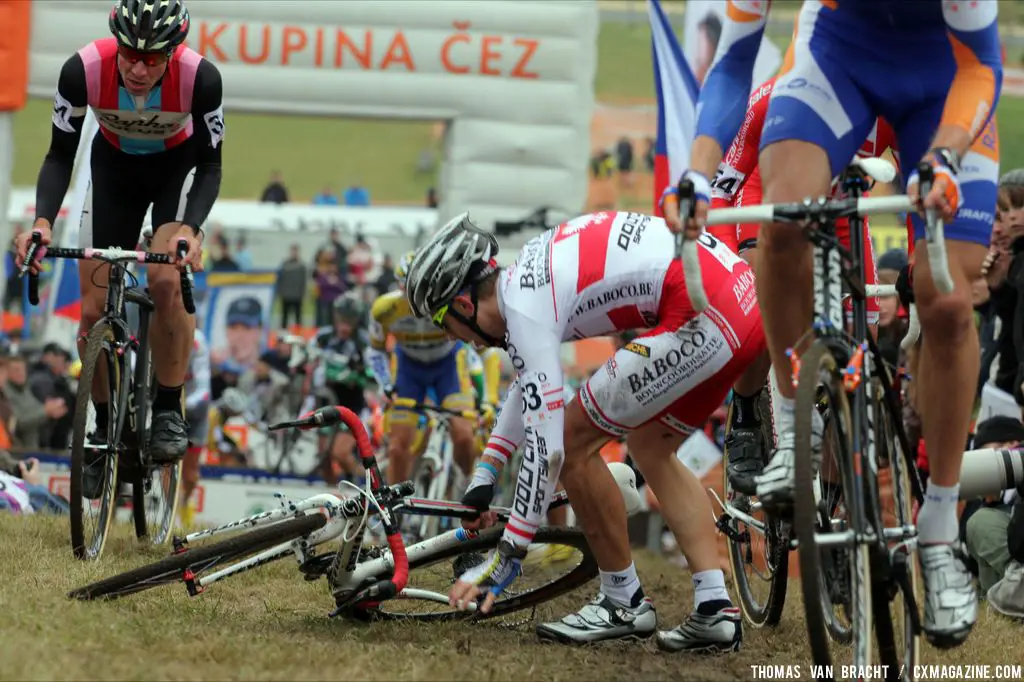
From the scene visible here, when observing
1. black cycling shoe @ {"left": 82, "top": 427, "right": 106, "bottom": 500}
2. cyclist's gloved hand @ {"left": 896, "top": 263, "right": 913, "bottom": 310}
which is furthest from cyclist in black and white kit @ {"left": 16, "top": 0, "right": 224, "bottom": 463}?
cyclist's gloved hand @ {"left": 896, "top": 263, "right": 913, "bottom": 310}

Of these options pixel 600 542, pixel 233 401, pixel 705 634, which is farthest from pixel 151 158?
pixel 233 401

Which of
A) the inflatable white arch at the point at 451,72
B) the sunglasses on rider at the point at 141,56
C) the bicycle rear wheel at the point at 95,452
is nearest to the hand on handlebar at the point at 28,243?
the bicycle rear wheel at the point at 95,452

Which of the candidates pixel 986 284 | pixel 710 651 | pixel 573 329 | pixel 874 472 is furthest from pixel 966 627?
pixel 986 284

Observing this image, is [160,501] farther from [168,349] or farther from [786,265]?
[786,265]

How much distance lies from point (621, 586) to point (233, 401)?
12.2m

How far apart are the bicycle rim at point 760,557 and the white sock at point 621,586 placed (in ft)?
2.83

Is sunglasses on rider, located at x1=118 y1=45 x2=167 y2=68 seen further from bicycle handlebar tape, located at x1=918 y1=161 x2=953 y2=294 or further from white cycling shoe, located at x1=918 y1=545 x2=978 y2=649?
white cycling shoe, located at x1=918 y1=545 x2=978 y2=649

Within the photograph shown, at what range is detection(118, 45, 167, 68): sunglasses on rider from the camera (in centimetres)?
747

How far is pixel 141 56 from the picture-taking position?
7484 millimetres

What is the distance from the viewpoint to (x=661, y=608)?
313 inches

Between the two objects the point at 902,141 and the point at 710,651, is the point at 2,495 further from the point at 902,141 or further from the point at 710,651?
the point at 902,141

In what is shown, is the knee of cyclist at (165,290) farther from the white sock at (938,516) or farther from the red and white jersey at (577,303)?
the white sock at (938,516)

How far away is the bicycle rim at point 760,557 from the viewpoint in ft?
23.7

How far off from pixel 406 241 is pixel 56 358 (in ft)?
35.1
